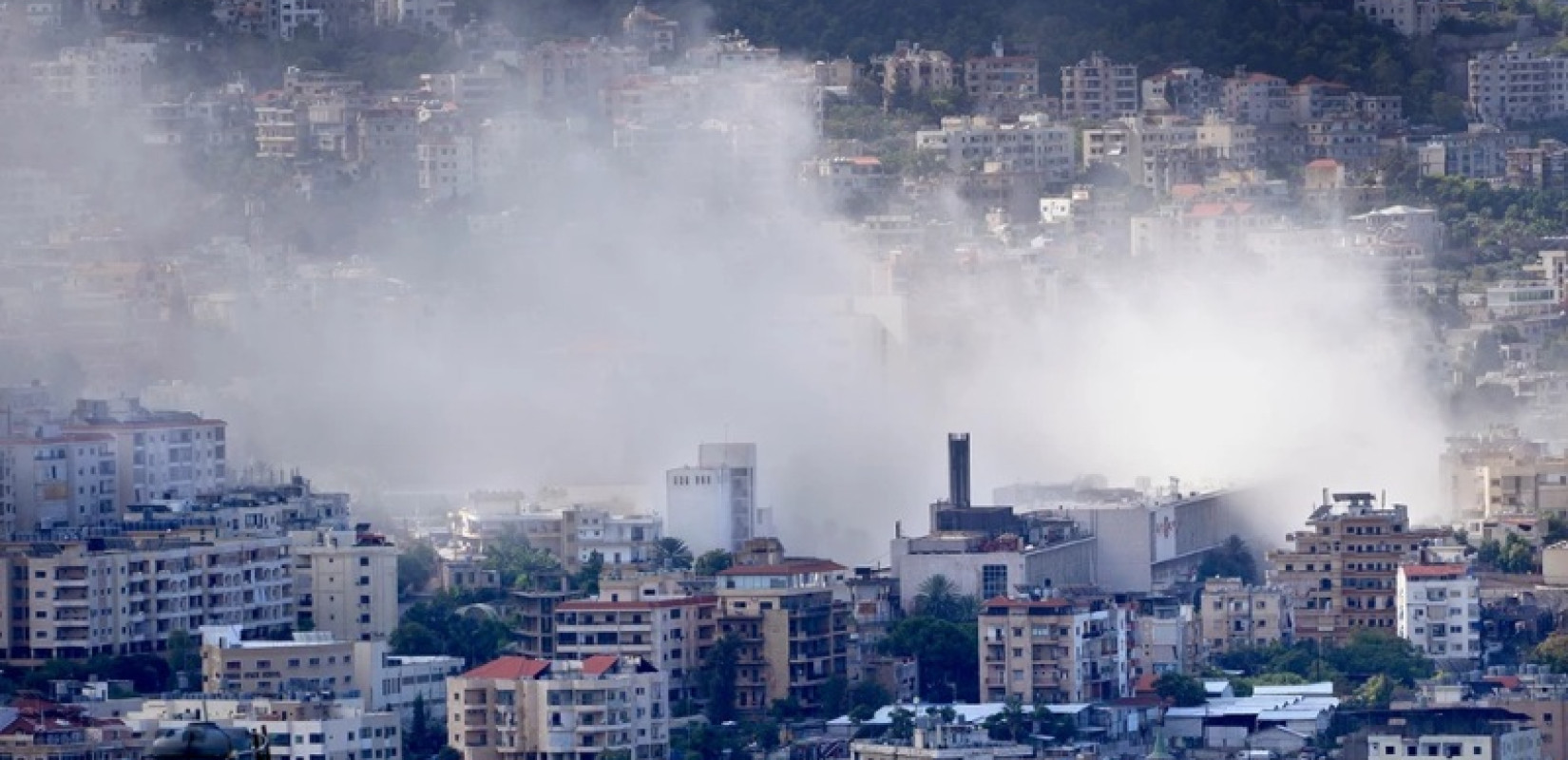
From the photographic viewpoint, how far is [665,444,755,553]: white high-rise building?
33656 mm

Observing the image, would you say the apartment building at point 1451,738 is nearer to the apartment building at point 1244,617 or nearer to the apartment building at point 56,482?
the apartment building at point 1244,617

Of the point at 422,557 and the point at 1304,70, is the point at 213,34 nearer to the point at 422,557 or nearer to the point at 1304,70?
the point at 1304,70

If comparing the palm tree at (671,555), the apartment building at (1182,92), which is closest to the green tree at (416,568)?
the palm tree at (671,555)

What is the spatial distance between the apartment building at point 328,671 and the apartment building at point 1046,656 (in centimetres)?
229

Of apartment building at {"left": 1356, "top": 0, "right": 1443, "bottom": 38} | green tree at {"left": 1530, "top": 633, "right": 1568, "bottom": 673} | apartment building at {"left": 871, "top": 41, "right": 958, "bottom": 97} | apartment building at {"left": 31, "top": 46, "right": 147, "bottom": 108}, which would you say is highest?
apartment building at {"left": 31, "top": 46, "right": 147, "bottom": 108}

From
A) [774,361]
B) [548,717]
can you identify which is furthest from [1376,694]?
[774,361]

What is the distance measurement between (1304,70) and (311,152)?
9.37 metres

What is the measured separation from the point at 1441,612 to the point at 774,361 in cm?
1100

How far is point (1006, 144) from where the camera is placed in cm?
5166

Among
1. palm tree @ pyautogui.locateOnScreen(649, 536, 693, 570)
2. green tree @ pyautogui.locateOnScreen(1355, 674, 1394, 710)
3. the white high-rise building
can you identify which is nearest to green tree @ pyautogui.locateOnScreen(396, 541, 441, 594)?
palm tree @ pyautogui.locateOnScreen(649, 536, 693, 570)

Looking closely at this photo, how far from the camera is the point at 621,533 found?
33156mm

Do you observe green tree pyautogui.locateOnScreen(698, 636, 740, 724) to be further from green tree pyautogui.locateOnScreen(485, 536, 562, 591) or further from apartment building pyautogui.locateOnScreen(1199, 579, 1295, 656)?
apartment building pyautogui.locateOnScreen(1199, 579, 1295, 656)

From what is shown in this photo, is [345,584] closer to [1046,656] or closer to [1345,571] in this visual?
[1046,656]

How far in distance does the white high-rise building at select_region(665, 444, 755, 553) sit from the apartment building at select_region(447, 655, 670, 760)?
21.8 feet
